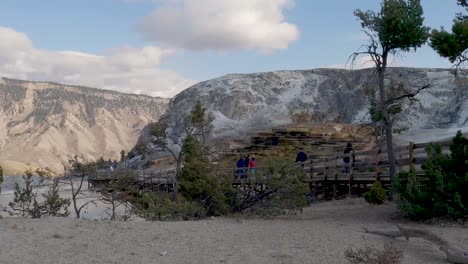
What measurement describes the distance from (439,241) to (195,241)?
365 cm

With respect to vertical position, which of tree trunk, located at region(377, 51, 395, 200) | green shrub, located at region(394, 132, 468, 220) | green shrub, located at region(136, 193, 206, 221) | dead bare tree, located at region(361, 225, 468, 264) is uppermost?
tree trunk, located at region(377, 51, 395, 200)

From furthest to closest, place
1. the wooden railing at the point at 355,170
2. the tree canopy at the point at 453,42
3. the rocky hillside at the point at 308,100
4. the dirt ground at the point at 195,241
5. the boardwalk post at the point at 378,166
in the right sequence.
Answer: the rocky hillside at the point at 308,100 → the boardwalk post at the point at 378,166 → the wooden railing at the point at 355,170 → the tree canopy at the point at 453,42 → the dirt ground at the point at 195,241

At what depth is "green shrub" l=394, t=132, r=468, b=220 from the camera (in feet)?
36.7

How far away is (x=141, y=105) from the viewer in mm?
152625

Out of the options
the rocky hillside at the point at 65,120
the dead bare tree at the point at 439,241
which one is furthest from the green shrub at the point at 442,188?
the rocky hillside at the point at 65,120

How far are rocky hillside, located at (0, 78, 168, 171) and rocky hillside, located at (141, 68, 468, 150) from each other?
5828 centimetres

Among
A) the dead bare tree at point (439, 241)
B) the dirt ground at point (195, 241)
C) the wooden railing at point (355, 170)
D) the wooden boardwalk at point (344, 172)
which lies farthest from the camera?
the wooden railing at point (355, 170)

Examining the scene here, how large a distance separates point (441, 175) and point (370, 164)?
21.7ft

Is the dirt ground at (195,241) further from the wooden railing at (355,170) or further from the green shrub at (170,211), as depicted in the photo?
the wooden railing at (355,170)

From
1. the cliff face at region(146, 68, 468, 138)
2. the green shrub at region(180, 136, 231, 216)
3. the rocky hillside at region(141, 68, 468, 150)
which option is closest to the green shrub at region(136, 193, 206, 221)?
the green shrub at region(180, 136, 231, 216)

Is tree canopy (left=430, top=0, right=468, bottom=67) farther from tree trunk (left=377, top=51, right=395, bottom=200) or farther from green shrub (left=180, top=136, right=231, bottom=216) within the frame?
green shrub (left=180, top=136, right=231, bottom=216)

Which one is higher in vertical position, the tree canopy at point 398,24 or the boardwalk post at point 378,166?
the tree canopy at point 398,24

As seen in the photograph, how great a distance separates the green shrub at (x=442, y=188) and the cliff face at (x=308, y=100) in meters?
33.4

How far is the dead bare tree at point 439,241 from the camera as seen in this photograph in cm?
766
